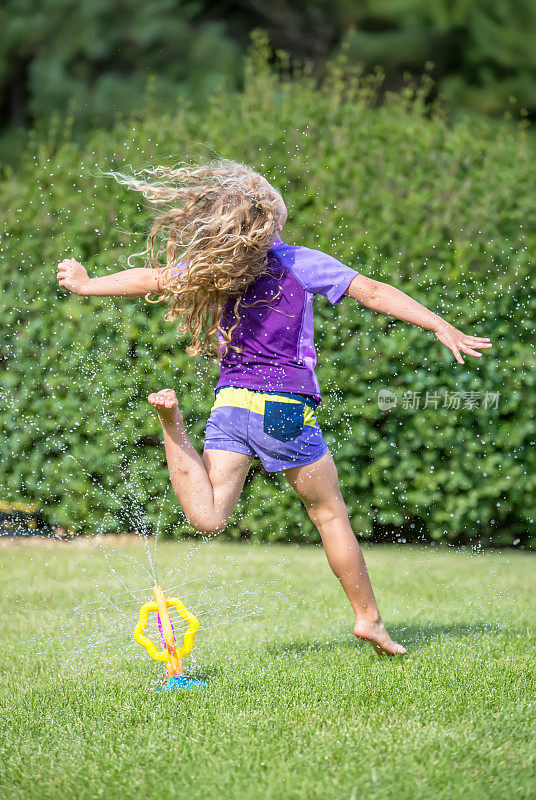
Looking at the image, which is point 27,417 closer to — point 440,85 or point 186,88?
point 186,88

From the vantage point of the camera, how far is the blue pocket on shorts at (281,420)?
10.3 ft

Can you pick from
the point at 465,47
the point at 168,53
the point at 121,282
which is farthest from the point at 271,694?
the point at 465,47

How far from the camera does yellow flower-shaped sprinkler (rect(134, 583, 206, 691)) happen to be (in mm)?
2969

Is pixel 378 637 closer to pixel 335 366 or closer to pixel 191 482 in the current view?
pixel 191 482

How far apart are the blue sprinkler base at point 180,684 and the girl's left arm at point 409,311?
1.31 meters

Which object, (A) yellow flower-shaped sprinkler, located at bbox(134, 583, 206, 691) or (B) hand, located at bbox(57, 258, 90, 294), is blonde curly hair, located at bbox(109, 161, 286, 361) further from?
(A) yellow flower-shaped sprinkler, located at bbox(134, 583, 206, 691)

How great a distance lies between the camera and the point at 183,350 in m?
5.38

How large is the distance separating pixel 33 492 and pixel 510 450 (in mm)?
2728

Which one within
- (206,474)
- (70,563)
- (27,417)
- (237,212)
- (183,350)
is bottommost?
(70,563)

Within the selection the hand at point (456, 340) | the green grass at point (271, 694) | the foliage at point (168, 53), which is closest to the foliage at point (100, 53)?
the foliage at point (168, 53)

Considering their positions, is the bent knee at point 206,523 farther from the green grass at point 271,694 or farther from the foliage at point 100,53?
the foliage at point 100,53

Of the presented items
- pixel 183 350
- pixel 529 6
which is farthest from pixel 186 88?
pixel 183 350

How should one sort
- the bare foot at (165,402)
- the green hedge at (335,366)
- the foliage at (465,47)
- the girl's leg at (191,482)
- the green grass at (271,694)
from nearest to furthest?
the green grass at (271,694) < the bare foot at (165,402) < the girl's leg at (191,482) < the green hedge at (335,366) < the foliage at (465,47)

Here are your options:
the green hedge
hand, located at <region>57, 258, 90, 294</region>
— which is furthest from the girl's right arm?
the green hedge
